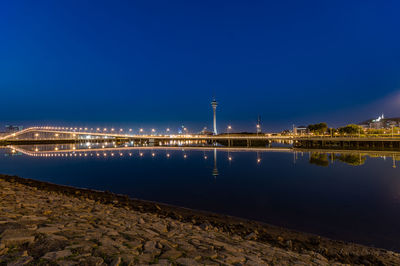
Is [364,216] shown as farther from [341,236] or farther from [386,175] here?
[386,175]

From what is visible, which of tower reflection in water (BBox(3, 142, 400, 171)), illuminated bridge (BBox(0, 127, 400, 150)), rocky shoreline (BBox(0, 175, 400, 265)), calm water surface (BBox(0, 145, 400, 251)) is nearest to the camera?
rocky shoreline (BBox(0, 175, 400, 265))

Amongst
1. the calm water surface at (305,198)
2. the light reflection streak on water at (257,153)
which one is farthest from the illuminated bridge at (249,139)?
the calm water surface at (305,198)

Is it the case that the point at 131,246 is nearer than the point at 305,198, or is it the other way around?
the point at 131,246

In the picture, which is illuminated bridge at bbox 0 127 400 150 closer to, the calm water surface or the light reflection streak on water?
the light reflection streak on water

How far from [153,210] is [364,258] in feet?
23.9

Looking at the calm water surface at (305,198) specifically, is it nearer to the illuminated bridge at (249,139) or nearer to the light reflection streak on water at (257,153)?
the light reflection streak on water at (257,153)

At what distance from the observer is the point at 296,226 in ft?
29.6

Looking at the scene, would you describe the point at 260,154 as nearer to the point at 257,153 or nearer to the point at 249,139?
the point at 257,153

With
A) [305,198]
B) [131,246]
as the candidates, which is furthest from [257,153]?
[131,246]

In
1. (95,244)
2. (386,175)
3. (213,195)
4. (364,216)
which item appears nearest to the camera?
(95,244)

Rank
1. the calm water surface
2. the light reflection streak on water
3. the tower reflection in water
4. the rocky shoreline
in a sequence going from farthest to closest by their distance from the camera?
the light reflection streak on water
the tower reflection in water
the calm water surface
the rocky shoreline

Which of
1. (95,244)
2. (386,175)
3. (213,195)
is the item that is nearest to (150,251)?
(95,244)

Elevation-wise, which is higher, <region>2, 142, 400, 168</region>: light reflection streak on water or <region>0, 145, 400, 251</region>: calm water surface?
<region>2, 142, 400, 168</region>: light reflection streak on water

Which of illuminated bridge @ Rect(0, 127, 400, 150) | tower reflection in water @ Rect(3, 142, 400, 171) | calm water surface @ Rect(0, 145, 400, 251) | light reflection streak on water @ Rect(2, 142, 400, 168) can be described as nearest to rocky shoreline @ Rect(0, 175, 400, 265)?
calm water surface @ Rect(0, 145, 400, 251)
